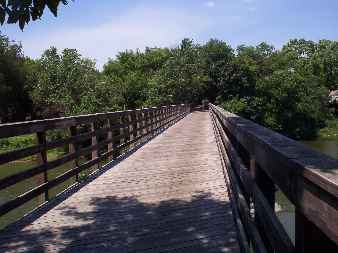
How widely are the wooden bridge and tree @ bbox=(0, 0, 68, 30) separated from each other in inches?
74.9

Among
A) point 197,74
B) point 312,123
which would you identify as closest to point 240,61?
point 197,74

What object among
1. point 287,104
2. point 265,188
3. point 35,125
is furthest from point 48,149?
point 287,104

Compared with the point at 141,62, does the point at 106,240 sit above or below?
below

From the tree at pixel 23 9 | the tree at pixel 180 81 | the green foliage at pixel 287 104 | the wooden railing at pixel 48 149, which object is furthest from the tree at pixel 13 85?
the tree at pixel 23 9

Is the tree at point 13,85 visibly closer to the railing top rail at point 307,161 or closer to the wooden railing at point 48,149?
the wooden railing at point 48,149

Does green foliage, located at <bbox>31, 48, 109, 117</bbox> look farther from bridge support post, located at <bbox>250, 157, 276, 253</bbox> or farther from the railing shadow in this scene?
bridge support post, located at <bbox>250, 157, 276, 253</bbox>

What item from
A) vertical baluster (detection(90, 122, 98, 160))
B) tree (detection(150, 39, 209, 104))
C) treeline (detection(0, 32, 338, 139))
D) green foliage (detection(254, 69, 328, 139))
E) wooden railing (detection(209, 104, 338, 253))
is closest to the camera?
wooden railing (detection(209, 104, 338, 253))

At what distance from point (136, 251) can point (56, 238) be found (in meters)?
1.00

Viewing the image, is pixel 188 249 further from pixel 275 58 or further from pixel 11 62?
pixel 275 58

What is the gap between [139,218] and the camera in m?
6.04

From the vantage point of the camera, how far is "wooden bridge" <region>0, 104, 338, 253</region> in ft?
6.36

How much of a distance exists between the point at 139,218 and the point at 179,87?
2138 inches

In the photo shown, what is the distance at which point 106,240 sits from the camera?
17.0 feet

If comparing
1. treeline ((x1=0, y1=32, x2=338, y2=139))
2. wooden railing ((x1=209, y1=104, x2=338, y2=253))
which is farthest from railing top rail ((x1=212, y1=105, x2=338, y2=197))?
treeline ((x1=0, y1=32, x2=338, y2=139))
